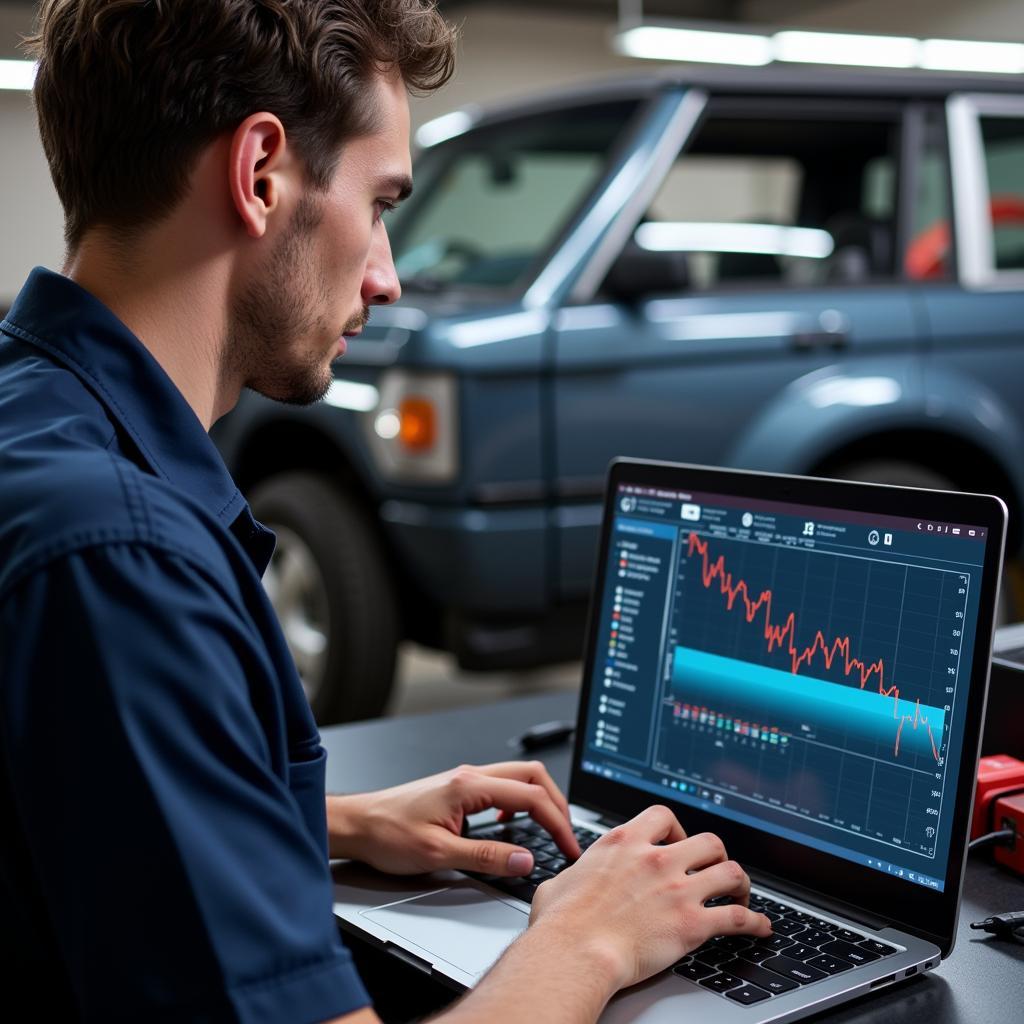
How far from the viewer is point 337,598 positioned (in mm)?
3279

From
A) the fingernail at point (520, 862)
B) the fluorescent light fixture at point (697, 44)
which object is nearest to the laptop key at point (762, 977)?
the fingernail at point (520, 862)

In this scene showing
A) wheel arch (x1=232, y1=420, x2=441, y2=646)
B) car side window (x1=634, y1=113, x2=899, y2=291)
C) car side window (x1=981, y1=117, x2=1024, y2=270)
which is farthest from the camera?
Result: car side window (x1=981, y1=117, x2=1024, y2=270)

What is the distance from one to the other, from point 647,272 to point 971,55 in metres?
Result: 6.48

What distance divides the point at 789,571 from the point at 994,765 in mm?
303

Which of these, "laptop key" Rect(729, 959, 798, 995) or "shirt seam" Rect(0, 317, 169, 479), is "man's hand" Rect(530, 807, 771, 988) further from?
"shirt seam" Rect(0, 317, 169, 479)

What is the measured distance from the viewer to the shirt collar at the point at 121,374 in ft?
3.08

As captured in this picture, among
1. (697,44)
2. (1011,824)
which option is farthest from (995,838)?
(697,44)

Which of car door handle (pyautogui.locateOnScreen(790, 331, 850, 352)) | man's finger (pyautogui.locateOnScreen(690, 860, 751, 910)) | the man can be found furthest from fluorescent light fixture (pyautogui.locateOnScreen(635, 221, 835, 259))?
man's finger (pyautogui.locateOnScreen(690, 860, 751, 910))

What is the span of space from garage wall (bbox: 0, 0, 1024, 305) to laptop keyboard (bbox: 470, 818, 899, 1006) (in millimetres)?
9053

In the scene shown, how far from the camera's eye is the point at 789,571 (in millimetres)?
1172

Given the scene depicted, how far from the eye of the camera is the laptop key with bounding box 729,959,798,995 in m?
0.97

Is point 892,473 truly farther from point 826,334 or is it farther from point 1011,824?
point 1011,824

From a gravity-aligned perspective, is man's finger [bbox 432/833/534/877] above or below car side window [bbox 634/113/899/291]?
below

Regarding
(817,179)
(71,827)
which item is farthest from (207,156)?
(817,179)
